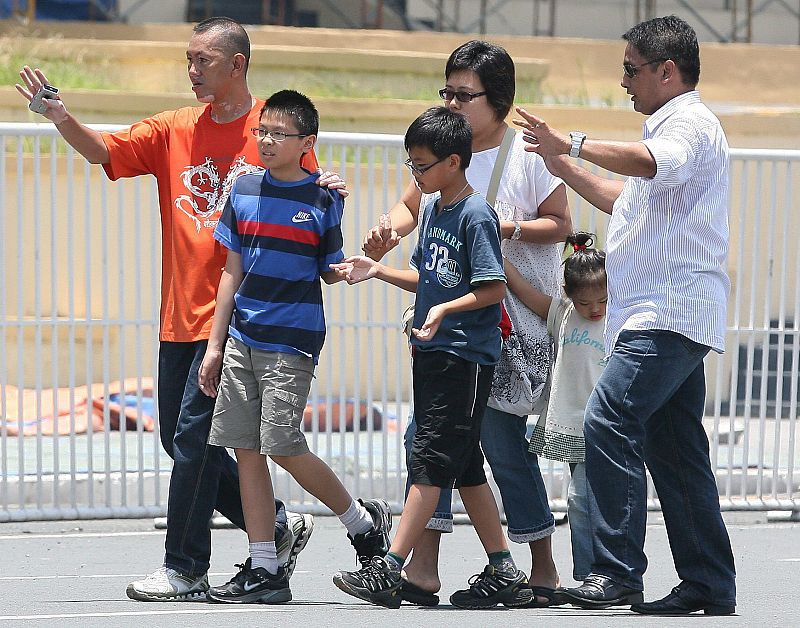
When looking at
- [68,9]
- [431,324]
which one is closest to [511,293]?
[431,324]

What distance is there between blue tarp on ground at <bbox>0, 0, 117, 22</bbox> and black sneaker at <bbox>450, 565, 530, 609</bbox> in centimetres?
1262

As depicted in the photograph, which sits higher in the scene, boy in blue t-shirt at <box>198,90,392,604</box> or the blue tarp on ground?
the blue tarp on ground

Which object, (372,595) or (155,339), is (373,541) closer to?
(372,595)

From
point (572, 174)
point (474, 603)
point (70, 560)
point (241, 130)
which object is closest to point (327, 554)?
point (70, 560)

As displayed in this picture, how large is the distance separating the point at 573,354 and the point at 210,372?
133 centimetres

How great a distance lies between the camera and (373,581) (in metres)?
4.79

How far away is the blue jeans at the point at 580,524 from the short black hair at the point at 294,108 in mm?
1571

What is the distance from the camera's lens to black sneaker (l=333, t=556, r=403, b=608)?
4746 mm

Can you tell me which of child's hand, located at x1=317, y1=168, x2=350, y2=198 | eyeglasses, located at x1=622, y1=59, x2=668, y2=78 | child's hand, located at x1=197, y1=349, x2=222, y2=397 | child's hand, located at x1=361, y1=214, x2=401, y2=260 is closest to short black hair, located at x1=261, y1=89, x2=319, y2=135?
child's hand, located at x1=317, y1=168, x2=350, y2=198

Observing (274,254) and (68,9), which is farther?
(68,9)

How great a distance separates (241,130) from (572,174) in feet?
4.24

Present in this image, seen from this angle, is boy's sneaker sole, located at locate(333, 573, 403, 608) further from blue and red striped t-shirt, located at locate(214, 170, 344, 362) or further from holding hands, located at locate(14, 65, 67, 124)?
holding hands, located at locate(14, 65, 67, 124)

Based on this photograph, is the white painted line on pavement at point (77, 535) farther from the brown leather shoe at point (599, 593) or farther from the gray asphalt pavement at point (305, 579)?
the brown leather shoe at point (599, 593)

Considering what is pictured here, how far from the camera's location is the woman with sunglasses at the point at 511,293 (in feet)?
16.6
